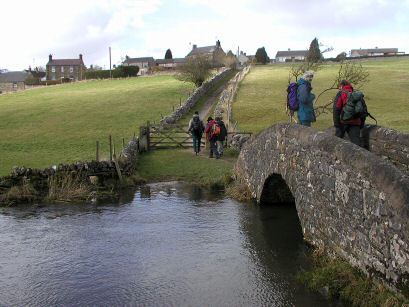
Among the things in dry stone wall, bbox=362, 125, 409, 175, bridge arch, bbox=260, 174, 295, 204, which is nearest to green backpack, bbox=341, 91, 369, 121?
dry stone wall, bbox=362, 125, 409, 175

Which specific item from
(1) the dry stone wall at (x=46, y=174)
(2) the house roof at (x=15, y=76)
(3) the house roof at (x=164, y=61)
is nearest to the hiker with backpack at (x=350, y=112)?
(1) the dry stone wall at (x=46, y=174)

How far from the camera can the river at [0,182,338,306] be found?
28.1 ft

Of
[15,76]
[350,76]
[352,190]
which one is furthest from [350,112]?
[15,76]

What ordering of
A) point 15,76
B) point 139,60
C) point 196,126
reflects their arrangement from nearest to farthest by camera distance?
point 196,126
point 15,76
point 139,60

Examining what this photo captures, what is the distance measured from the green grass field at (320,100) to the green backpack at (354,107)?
1907 cm

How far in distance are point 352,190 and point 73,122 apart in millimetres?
28893

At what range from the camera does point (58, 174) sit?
1600 centimetres

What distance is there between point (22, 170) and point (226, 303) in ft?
33.0

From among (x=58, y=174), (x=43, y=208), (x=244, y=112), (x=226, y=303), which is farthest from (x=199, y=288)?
(x=244, y=112)

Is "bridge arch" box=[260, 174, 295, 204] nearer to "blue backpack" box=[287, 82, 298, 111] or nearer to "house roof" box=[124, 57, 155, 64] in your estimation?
"blue backpack" box=[287, 82, 298, 111]

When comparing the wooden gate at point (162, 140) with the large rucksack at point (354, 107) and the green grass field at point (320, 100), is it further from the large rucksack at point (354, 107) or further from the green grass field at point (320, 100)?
the large rucksack at point (354, 107)

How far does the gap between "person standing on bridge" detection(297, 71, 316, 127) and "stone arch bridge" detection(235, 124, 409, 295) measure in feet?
2.40

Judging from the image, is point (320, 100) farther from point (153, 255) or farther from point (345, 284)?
point (345, 284)

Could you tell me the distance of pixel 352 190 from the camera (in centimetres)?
793
